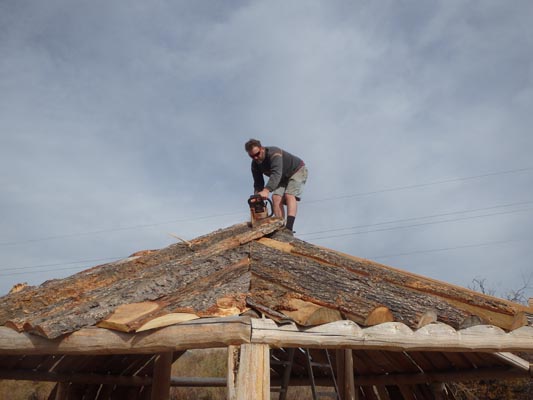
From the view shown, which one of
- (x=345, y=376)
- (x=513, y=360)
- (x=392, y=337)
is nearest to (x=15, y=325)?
(x=392, y=337)

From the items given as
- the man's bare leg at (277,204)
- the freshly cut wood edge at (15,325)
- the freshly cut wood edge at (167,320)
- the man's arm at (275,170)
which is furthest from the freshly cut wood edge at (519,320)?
the freshly cut wood edge at (15,325)

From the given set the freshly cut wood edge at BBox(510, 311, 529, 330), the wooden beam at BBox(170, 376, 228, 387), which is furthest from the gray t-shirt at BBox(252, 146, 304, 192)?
the freshly cut wood edge at BBox(510, 311, 529, 330)

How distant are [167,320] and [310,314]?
0.97m

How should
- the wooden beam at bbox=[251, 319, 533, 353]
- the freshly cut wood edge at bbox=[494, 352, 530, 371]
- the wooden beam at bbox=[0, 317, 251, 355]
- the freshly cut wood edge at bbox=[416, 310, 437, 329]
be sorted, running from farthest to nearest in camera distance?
1. the freshly cut wood edge at bbox=[494, 352, 530, 371]
2. the freshly cut wood edge at bbox=[416, 310, 437, 329]
3. the wooden beam at bbox=[251, 319, 533, 353]
4. the wooden beam at bbox=[0, 317, 251, 355]

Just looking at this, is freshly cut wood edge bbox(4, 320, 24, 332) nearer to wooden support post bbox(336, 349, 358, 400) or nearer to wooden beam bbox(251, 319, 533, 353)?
wooden beam bbox(251, 319, 533, 353)

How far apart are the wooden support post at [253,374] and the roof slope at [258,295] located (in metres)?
0.28

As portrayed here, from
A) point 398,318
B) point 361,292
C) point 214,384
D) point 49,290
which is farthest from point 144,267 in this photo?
point 214,384

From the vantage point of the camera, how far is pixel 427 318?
3.81 metres

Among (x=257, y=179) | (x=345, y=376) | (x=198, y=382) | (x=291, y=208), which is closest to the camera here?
(x=345, y=376)

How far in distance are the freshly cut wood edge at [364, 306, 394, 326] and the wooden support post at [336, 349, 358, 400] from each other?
236cm

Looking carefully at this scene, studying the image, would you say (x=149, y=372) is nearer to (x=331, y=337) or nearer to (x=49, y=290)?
(x=49, y=290)

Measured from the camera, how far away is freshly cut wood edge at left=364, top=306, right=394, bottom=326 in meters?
3.58

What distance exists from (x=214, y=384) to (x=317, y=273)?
4.66 metres

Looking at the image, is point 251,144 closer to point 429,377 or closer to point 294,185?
point 294,185
